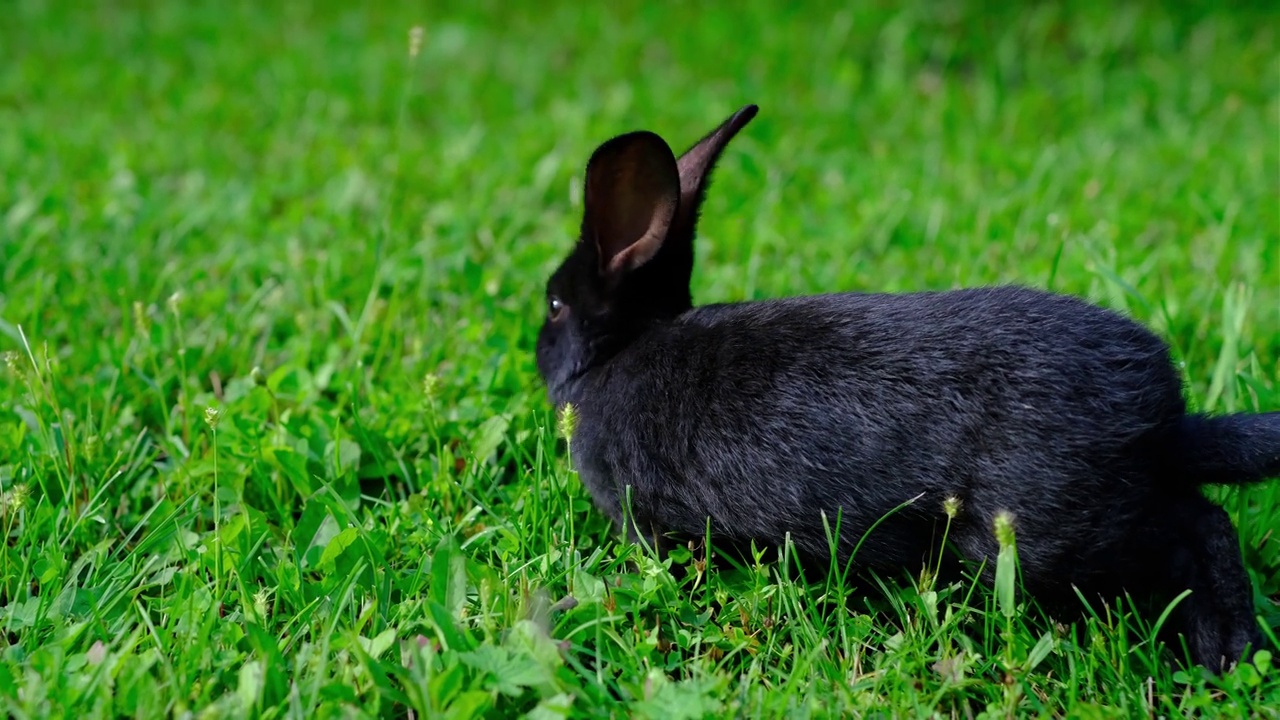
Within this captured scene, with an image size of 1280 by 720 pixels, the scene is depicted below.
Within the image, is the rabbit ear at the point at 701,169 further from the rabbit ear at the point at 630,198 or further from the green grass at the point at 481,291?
the green grass at the point at 481,291

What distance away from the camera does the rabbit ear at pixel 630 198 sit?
2.98 m

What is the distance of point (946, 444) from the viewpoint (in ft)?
8.07

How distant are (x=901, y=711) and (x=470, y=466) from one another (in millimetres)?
1232

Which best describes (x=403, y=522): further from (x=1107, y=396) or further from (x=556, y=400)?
(x=1107, y=396)

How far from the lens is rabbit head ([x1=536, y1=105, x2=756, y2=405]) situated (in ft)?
10.0

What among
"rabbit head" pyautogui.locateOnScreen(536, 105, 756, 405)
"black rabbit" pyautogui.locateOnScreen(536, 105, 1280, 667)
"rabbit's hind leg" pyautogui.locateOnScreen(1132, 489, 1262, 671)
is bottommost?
"rabbit's hind leg" pyautogui.locateOnScreen(1132, 489, 1262, 671)

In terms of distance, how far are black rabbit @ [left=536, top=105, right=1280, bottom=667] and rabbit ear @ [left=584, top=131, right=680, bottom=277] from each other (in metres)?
0.06

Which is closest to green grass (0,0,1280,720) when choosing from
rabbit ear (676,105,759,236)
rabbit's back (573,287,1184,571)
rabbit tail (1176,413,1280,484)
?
rabbit's back (573,287,1184,571)

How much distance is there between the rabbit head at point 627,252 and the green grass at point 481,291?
270 mm

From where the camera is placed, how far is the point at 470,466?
3.02 m

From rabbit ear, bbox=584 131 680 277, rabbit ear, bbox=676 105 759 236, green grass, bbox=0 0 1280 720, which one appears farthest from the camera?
rabbit ear, bbox=676 105 759 236

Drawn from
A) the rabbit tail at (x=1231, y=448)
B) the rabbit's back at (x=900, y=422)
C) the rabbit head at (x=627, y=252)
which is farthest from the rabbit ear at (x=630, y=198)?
the rabbit tail at (x=1231, y=448)

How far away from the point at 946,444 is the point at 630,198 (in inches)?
42.4

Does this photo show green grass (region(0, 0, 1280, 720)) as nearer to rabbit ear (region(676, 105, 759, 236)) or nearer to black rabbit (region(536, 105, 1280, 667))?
black rabbit (region(536, 105, 1280, 667))
